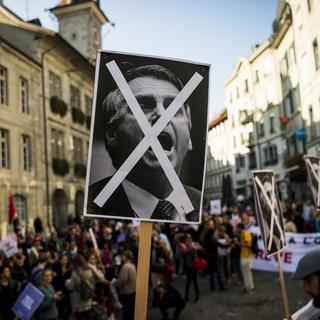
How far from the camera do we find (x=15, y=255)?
32.9ft

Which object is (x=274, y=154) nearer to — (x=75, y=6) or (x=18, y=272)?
(x=75, y=6)

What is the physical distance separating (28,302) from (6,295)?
5.19ft

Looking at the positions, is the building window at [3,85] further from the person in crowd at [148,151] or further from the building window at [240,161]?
the person in crowd at [148,151]

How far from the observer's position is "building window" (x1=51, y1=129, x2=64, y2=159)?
25.7 metres

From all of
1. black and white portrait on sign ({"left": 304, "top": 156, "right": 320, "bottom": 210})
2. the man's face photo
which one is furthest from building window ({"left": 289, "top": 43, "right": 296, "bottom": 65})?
the man's face photo

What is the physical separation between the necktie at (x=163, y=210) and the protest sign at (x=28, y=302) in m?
3.87

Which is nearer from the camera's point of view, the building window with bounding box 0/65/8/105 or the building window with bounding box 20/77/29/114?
the building window with bounding box 0/65/8/105

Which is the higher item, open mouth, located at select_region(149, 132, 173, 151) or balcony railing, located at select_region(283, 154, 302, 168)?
balcony railing, located at select_region(283, 154, 302, 168)

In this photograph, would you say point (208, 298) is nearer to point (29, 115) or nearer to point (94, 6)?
point (29, 115)

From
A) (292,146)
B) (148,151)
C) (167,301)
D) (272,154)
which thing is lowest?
(167,301)

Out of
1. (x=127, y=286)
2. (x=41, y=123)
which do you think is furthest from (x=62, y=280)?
(x=41, y=123)

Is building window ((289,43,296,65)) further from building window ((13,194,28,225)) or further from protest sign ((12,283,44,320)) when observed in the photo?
protest sign ((12,283,44,320))

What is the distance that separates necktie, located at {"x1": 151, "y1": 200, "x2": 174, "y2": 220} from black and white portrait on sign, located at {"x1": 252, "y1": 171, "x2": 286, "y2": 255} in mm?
2543

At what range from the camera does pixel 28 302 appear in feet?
20.5
